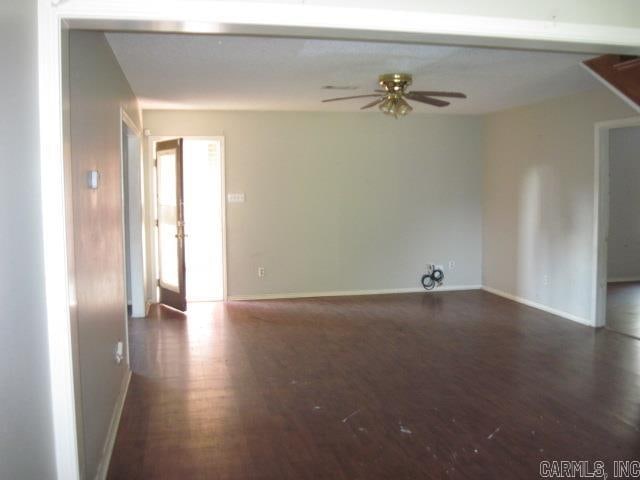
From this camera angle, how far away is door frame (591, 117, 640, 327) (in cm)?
577

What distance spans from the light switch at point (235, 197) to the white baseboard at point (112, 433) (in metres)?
3.35

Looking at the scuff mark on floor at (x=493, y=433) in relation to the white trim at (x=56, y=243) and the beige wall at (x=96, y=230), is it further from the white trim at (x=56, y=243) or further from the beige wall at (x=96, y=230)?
the white trim at (x=56, y=243)

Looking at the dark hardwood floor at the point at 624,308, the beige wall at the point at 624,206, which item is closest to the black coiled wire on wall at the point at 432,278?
the dark hardwood floor at the point at 624,308

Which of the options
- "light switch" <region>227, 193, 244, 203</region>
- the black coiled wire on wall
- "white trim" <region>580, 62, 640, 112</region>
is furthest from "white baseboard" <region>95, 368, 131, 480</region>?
the black coiled wire on wall

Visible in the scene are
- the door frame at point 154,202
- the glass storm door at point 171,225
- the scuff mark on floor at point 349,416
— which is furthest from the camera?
the door frame at point 154,202

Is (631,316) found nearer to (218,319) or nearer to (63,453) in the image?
(218,319)

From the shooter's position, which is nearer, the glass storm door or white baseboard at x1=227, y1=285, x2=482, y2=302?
the glass storm door

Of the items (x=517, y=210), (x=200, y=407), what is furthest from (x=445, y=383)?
(x=517, y=210)

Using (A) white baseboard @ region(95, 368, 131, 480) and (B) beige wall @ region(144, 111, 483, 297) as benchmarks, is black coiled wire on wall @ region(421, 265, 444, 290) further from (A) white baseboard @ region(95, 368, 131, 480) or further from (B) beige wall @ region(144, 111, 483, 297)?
(A) white baseboard @ region(95, 368, 131, 480)

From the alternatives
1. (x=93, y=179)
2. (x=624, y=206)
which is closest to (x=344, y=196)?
(x=624, y=206)

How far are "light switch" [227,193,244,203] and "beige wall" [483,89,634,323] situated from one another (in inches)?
134

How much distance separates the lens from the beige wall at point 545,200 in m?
5.99

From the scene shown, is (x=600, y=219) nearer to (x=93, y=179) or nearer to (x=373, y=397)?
(x=373, y=397)

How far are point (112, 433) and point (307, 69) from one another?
3150mm
